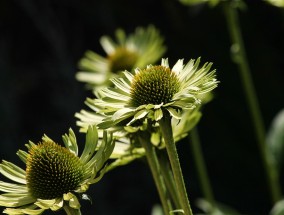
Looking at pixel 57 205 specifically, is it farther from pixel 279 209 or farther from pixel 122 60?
pixel 122 60

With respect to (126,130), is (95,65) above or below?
above

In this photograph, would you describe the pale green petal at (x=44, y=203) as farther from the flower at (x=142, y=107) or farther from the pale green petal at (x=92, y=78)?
the pale green petal at (x=92, y=78)

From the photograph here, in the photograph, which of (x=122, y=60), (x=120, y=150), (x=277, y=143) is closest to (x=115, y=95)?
(x=120, y=150)

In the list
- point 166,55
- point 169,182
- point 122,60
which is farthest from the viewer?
point 166,55

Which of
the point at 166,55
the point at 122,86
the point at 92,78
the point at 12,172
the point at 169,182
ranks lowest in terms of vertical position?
the point at 169,182

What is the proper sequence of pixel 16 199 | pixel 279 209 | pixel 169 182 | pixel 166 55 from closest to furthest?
pixel 16 199, pixel 169 182, pixel 279 209, pixel 166 55

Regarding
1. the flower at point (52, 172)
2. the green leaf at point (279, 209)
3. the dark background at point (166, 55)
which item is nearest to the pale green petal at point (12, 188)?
the flower at point (52, 172)

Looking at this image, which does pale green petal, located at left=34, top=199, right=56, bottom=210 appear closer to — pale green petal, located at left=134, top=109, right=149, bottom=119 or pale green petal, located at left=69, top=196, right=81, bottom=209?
pale green petal, located at left=69, top=196, right=81, bottom=209
